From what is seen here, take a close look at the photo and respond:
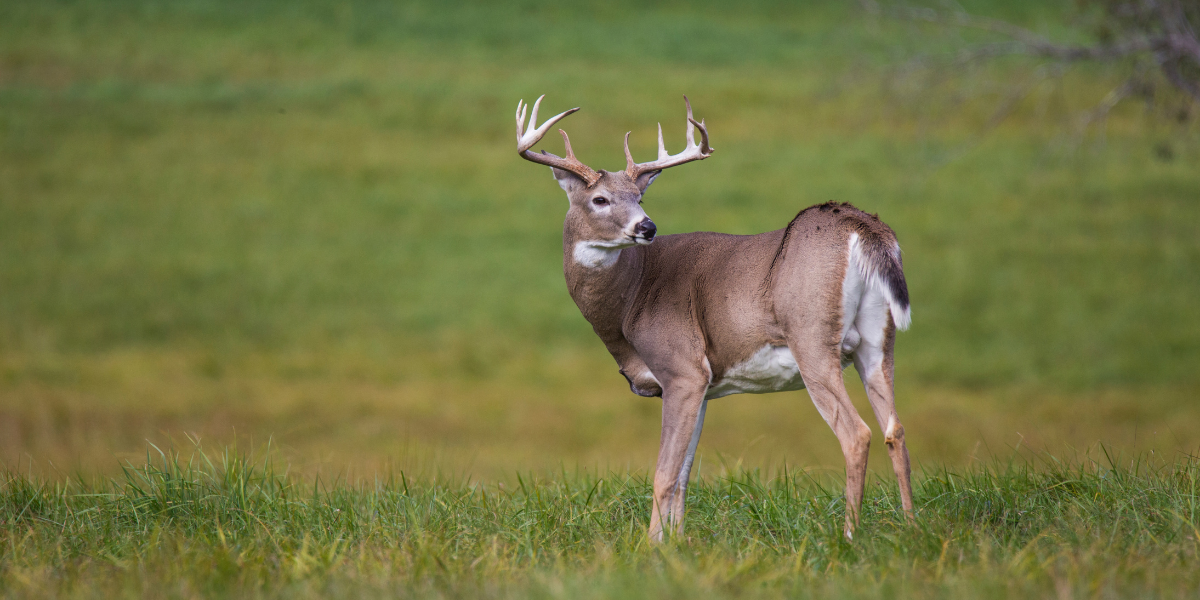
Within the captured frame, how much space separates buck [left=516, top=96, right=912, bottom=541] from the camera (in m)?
4.58

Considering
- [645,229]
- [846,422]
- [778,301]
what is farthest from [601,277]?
[846,422]

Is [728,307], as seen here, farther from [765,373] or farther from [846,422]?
[846,422]

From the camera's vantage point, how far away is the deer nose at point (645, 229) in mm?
4723

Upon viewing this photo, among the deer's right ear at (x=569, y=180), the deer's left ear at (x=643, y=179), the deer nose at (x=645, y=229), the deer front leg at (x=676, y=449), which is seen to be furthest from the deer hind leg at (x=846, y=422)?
the deer's right ear at (x=569, y=180)

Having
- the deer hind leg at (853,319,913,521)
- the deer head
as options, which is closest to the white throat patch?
the deer head

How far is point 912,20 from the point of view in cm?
1023

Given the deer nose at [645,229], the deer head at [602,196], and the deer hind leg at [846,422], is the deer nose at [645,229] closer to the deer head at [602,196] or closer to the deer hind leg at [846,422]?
the deer head at [602,196]

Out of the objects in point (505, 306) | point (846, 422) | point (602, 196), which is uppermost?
point (602, 196)

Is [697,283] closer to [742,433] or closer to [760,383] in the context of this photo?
[760,383]

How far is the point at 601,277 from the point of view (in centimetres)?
516

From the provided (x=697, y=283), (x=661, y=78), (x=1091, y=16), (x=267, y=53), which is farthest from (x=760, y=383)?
(x=267, y=53)

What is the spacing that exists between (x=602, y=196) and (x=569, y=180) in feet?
0.95

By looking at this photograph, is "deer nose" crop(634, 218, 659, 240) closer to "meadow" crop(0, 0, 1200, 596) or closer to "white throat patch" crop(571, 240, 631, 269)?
"white throat patch" crop(571, 240, 631, 269)

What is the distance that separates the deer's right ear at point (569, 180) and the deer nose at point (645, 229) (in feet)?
1.59
